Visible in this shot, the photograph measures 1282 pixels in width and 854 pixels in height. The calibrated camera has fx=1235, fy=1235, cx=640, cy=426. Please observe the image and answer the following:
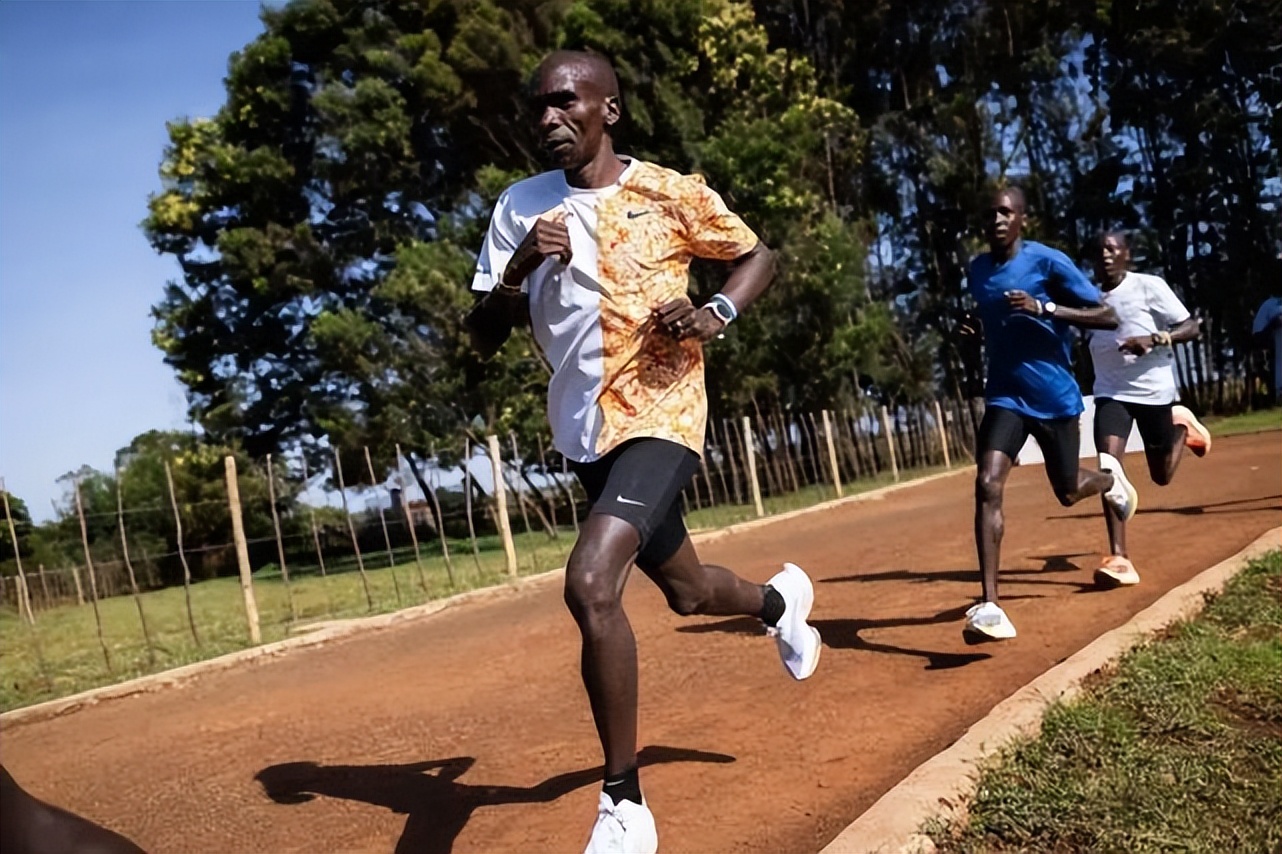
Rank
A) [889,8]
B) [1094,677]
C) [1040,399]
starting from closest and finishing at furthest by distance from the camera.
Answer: [1094,677], [1040,399], [889,8]

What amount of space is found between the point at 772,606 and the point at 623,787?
1.18 m

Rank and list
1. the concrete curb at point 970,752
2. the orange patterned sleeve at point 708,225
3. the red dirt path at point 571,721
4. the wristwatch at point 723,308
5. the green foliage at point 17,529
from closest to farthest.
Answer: the concrete curb at point 970,752 → the wristwatch at point 723,308 → the orange patterned sleeve at point 708,225 → the red dirt path at point 571,721 → the green foliage at point 17,529

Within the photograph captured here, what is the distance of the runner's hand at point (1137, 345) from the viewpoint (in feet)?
22.9

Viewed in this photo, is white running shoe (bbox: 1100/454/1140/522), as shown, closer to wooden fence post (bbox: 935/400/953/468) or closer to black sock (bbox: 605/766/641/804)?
black sock (bbox: 605/766/641/804)

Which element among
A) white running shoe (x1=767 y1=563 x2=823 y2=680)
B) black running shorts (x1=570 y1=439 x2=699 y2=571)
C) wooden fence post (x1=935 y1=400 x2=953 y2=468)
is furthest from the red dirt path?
wooden fence post (x1=935 y1=400 x2=953 y2=468)

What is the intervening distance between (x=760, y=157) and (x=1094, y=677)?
1722 cm

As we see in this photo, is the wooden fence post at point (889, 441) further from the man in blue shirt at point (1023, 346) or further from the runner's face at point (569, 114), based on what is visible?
the runner's face at point (569, 114)

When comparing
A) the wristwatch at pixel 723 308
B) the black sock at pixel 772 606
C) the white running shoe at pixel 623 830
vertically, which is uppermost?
the wristwatch at pixel 723 308

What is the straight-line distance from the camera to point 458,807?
12.6 feet

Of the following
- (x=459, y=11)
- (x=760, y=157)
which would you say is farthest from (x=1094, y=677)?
(x=459, y=11)

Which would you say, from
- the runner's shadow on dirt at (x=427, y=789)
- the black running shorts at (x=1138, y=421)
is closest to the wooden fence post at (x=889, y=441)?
the black running shorts at (x=1138, y=421)

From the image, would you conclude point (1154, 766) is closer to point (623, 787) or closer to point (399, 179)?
point (623, 787)

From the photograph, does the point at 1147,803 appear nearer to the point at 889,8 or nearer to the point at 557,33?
the point at 557,33

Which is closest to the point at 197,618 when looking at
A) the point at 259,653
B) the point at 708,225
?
the point at 259,653
